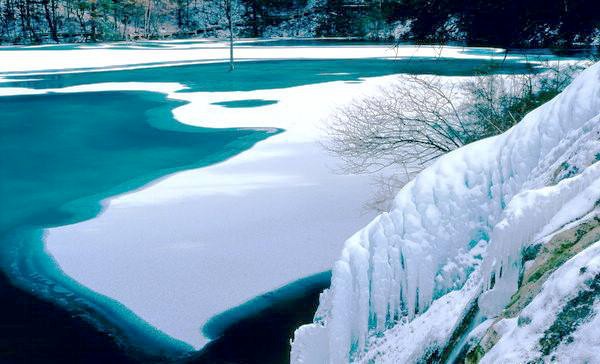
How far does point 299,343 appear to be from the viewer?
5.14 meters

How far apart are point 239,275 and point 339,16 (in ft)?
256

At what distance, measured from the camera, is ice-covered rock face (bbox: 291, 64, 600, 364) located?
9.84ft

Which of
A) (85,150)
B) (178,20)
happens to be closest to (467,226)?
(85,150)

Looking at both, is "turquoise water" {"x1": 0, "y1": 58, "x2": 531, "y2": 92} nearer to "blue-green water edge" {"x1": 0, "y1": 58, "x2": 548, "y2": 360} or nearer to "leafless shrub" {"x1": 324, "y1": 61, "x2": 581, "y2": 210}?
"blue-green water edge" {"x1": 0, "y1": 58, "x2": 548, "y2": 360}

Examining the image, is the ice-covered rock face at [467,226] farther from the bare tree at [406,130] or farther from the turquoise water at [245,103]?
the turquoise water at [245,103]

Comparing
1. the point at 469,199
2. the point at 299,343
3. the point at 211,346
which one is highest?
the point at 469,199

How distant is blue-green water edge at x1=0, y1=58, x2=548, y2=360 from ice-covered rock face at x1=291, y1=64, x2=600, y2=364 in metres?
4.10

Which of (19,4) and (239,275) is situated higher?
(19,4)

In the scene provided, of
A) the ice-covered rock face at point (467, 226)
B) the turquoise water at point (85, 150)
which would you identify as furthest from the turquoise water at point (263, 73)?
the ice-covered rock face at point (467, 226)

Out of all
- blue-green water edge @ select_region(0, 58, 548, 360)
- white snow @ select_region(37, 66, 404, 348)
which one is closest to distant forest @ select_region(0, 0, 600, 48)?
blue-green water edge @ select_region(0, 58, 548, 360)

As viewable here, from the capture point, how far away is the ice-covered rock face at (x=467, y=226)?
9.84 feet

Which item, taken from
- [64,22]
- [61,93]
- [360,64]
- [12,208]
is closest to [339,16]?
[64,22]

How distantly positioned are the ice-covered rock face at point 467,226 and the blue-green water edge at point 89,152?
161 inches

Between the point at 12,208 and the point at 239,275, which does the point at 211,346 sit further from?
the point at 12,208
